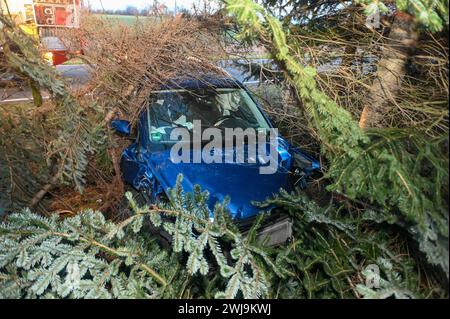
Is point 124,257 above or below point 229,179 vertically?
below

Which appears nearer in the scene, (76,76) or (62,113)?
(62,113)

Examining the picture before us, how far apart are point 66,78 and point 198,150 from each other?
1563mm

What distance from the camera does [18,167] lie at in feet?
10.8

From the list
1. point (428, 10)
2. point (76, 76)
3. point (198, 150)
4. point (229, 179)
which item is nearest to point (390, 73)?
point (428, 10)

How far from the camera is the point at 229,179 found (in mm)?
3043

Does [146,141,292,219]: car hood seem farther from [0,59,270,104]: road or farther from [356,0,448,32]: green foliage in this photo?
[356,0,448,32]: green foliage

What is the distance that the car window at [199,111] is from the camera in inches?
143

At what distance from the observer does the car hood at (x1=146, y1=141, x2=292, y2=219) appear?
2838 millimetres

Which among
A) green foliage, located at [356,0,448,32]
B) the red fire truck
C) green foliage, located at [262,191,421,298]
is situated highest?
the red fire truck

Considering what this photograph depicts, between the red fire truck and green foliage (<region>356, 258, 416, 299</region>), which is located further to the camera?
the red fire truck

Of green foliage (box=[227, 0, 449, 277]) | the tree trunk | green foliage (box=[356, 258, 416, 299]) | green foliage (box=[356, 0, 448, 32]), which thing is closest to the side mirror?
green foliage (box=[227, 0, 449, 277])

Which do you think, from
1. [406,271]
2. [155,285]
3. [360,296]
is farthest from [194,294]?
[406,271]

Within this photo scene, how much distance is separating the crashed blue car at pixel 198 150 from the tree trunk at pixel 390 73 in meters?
0.77

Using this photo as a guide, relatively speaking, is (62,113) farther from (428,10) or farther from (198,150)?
(428,10)
